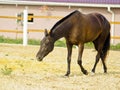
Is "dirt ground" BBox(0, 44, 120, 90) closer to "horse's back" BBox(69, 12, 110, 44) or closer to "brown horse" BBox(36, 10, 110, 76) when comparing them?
"brown horse" BBox(36, 10, 110, 76)

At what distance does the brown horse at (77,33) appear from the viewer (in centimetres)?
1202

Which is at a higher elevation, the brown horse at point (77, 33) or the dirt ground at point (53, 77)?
the brown horse at point (77, 33)

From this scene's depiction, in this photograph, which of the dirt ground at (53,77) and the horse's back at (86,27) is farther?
the horse's back at (86,27)

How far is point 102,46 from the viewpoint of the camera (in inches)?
517

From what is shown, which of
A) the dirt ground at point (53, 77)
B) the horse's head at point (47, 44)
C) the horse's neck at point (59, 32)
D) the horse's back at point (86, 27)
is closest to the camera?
the dirt ground at point (53, 77)

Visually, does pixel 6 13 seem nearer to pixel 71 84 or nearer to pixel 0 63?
pixel 0 63

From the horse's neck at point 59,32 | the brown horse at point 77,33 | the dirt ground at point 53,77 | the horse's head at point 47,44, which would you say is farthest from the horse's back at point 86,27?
the dirt ground at point 53,77

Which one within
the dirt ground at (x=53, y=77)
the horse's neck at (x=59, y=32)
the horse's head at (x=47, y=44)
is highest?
the horse's neck at (x=59, y=32)

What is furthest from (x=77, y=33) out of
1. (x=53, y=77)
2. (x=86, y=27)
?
(x=53, y=77)

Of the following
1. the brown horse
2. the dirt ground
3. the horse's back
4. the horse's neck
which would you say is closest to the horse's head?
the brown horse

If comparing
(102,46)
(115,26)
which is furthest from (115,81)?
(115,26)

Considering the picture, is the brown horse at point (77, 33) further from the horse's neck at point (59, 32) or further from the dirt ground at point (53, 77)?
the dirt ground at point (53, 77)

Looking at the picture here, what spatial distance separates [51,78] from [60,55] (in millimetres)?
6431

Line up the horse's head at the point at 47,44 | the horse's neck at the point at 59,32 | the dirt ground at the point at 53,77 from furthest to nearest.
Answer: the horse's neck at the point at 59,32, the horse's head at the point at 47,44, the dirt ground at the point at 53,77
